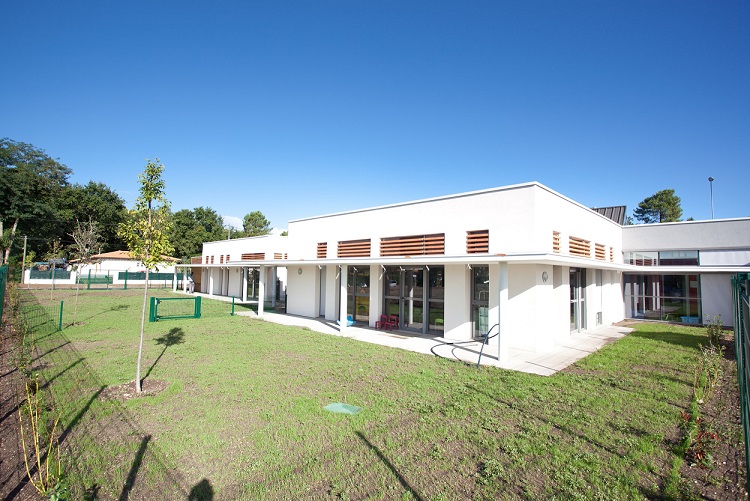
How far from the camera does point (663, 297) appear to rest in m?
17.0

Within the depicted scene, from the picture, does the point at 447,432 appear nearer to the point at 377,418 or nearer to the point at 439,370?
the point at 377,418

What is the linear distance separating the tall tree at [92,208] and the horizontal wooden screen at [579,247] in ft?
150

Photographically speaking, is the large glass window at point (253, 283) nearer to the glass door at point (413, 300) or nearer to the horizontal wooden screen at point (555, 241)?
the glass door at point (413, 300)

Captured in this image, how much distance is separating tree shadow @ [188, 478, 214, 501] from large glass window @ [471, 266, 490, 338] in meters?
9.04

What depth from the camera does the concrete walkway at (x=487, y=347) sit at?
28.7 ft

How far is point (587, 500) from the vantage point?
3387 millimetres

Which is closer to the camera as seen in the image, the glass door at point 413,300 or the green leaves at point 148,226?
the green leaves at point 148,226

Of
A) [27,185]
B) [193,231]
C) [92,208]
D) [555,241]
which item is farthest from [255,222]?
[555,241]

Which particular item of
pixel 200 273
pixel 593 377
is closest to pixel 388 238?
pixel 593 377

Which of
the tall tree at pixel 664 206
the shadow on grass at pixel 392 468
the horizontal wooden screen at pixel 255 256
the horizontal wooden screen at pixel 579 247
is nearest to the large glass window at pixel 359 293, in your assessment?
the horizontal wooden screen at pixel 579 247

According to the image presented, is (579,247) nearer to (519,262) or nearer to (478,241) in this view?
(478,241)

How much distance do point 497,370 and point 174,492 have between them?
6.57 meters

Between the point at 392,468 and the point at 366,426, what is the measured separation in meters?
1.12

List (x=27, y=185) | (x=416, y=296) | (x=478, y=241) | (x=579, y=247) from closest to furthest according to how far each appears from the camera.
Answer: (x=478, y=241) → (x=579, y=247) → (x=416, y=296) → (x=27, y=185)
